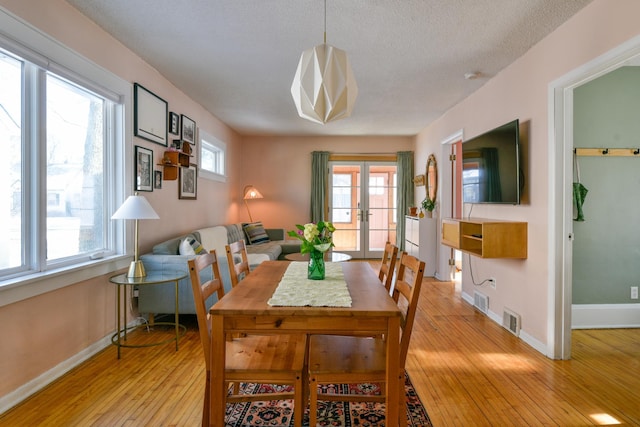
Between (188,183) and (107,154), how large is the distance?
57.2 inches

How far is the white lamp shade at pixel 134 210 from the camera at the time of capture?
2.68 m

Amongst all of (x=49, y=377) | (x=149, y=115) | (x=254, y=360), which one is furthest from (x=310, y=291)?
(x=149, y=115)

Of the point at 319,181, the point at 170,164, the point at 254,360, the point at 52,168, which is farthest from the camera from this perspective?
the point at 319,181

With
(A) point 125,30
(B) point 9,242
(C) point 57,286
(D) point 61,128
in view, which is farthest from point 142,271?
(A) point 125,30

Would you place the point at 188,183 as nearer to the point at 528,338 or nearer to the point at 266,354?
the point at 266,354

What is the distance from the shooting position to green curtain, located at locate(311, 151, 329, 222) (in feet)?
23.0

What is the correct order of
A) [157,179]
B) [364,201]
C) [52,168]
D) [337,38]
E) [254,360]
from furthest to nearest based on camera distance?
[364,201] → [157,179] → [337,38] → [52,168] → [254,360]

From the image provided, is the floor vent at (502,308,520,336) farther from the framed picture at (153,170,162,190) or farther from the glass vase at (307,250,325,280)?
the framed picture at (153,170,162,190)

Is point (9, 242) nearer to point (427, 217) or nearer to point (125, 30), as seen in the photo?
Result: point (125, 30)

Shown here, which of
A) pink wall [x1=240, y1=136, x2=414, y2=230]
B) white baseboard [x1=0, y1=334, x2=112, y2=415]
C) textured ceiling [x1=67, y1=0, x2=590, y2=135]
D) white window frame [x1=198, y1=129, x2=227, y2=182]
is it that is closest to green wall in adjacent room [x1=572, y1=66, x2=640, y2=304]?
textured ceiling [x1=67, y1=0, x2=590, y2=135]

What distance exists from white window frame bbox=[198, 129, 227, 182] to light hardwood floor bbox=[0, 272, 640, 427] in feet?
8.46

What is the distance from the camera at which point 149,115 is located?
3523 millimetres

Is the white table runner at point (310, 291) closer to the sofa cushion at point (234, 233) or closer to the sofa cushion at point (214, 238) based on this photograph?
the sofa cushion at point (214, 238)

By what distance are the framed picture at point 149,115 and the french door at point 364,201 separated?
3836 millimetres
